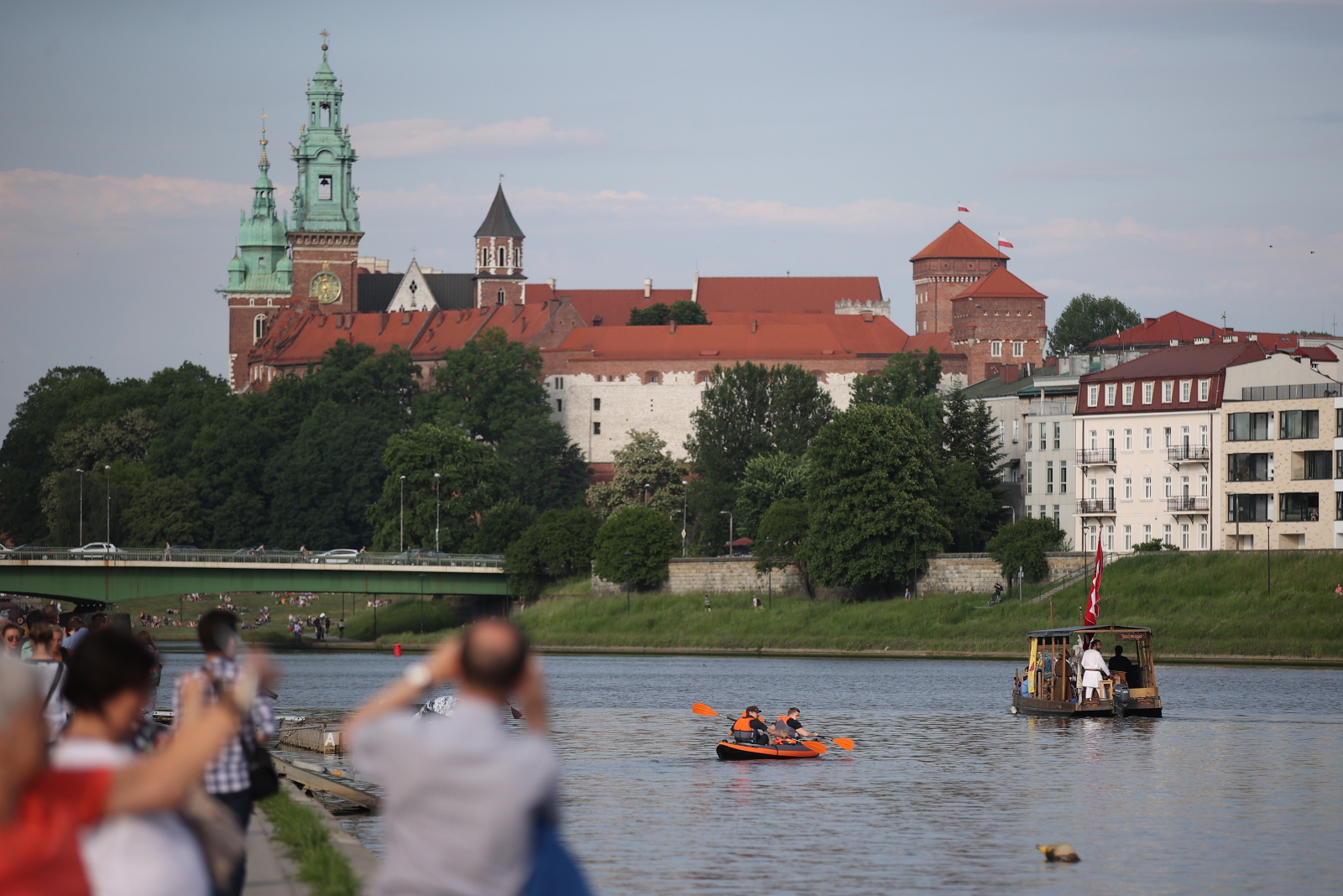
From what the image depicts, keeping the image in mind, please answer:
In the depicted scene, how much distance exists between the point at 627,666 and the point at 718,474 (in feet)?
143

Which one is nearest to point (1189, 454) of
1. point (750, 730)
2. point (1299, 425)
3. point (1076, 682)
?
point (1299, 425)

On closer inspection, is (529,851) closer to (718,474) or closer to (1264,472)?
(1264,472)

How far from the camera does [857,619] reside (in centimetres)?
8356

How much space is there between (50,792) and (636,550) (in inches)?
3494

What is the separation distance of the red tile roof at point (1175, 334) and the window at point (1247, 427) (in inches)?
1453

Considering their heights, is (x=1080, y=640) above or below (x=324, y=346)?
below

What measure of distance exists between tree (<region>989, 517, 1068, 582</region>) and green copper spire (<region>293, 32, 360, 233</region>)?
98.7 metres

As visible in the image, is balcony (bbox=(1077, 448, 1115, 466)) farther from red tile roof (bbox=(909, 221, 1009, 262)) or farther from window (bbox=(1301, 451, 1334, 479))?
red tile roof (bbox=(909, 221, 1009, 262))

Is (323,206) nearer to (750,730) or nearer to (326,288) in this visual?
(326,288)

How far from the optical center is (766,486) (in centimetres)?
10719

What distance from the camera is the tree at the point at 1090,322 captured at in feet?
564

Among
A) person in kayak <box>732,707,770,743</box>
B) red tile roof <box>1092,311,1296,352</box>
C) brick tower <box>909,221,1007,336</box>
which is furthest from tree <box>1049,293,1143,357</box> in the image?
person in kayak <box>732,707,770,743</box>

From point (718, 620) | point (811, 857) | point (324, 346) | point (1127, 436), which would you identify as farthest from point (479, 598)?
point (811, 857)

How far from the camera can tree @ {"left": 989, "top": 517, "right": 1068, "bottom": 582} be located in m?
81.8
